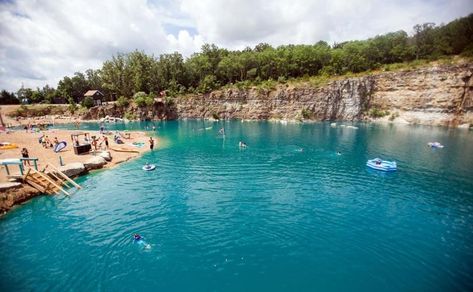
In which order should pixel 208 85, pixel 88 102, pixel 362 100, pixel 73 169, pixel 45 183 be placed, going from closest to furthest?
pixel 45 183, pixel 73 169, pixel 362 100, pixel 88 102, pixel 208 85

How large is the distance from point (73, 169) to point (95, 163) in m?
4.17

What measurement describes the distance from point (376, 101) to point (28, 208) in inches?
4176

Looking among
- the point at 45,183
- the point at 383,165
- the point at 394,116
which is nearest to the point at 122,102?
the point at 45,183

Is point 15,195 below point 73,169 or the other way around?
below

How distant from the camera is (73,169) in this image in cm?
3469

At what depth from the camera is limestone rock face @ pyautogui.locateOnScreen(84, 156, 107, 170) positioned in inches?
1484

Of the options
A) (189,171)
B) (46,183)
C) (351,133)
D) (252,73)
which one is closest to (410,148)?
(351,133)

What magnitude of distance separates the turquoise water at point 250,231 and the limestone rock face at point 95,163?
3135 mm

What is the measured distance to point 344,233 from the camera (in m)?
20.6

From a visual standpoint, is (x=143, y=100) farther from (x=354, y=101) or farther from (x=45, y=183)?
(x=354, y=101)

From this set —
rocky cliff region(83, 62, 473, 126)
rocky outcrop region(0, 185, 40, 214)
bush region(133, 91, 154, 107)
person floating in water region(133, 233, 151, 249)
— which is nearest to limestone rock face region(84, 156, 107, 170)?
rocky outcrop region(0, 185, 40, 214)

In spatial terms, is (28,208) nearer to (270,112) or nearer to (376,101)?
(270,112)

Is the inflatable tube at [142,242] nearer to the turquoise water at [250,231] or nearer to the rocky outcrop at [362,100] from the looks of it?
the turquoise water at [250,231]

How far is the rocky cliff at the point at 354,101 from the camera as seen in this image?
79.2m
